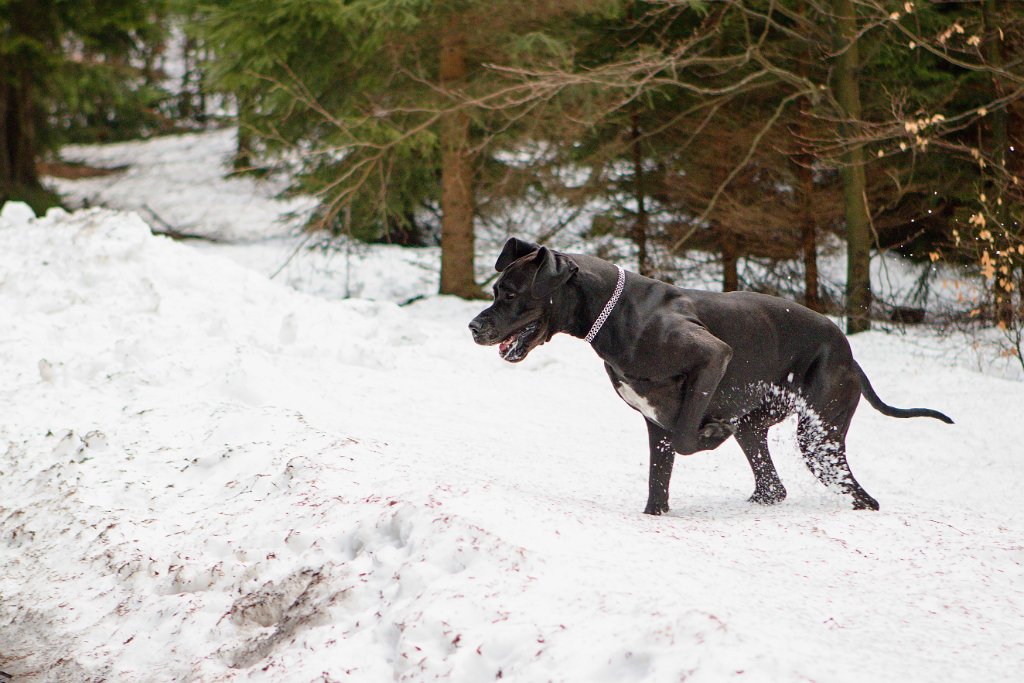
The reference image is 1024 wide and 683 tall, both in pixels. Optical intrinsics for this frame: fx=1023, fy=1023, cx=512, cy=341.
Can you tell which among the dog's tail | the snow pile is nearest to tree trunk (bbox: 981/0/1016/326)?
the dog's tail

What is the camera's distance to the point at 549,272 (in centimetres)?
484

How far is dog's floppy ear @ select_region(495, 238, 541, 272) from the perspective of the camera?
493 cm

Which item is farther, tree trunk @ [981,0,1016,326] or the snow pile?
the snow pile

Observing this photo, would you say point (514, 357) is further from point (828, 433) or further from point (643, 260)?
point (643, 260)

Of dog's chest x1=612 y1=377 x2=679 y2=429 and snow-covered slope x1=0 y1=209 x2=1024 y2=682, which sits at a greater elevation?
dog's chest x1=612 y1=377 x2=679 y2=429

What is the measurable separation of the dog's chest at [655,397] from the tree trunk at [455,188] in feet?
30.0

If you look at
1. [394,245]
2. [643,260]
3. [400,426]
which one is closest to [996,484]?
[400,426]

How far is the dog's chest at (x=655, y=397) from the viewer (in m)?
5.01

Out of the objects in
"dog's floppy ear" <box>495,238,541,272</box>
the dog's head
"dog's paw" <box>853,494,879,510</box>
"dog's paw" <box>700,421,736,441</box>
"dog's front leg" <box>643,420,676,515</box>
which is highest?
"dog's floppy ear" <box>495,238,541,272</box>

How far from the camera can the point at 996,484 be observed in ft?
24.2

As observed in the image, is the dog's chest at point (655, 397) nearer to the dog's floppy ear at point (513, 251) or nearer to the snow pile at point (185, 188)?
the dog's floppy ear at point (513, 251)

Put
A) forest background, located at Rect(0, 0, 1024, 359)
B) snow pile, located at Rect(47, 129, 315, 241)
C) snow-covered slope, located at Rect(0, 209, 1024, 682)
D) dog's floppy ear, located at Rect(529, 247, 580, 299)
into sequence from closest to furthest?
snow-covered slope, located at Rect(0, 209, 1024, 682)
dog's floppy ear, located at Rect(529, 247, 580, 299)
forest background, located at Rect(0, 0, 1024, 359)
snow pile, located at Rect(47, 129, 315, 241)

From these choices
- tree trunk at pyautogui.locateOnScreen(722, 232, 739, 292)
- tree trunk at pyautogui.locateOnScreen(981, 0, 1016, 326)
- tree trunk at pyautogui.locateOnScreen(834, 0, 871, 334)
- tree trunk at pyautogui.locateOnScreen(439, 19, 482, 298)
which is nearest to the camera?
tree trunk at pyautogui.locateOnScreen(981, 0, 1016, 326)

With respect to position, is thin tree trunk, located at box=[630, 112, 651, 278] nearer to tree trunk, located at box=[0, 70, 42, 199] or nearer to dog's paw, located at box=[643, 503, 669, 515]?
dog's paw, located at box=[643, 503, 669, 515]
